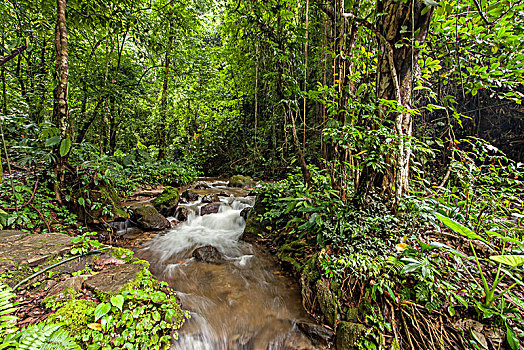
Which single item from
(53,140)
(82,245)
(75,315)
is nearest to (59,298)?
(75,315)

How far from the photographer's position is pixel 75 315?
71.3 inches

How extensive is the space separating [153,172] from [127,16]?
5229mm

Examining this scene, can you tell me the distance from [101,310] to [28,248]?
1.47 metres

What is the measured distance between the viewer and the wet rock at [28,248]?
225 centimetres

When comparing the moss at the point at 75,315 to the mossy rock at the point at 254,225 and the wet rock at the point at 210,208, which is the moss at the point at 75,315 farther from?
the wet rock at the point at 210,208

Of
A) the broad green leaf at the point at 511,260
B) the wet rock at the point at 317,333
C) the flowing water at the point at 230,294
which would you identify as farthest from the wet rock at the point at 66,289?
the broad green leaf at the point at 511,260

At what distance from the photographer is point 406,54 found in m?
2.74

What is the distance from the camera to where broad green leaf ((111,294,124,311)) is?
1889mm

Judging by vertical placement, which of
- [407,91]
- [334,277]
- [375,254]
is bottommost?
[334,277]

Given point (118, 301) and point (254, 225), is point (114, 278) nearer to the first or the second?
point (118, 301)

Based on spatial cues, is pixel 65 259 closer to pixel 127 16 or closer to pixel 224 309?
pixel 224 309

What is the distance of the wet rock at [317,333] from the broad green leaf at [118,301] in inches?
74.2

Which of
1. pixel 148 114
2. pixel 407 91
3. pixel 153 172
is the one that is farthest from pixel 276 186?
pixel 148 114

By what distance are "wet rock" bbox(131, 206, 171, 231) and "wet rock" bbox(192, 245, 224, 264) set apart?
157 cm
